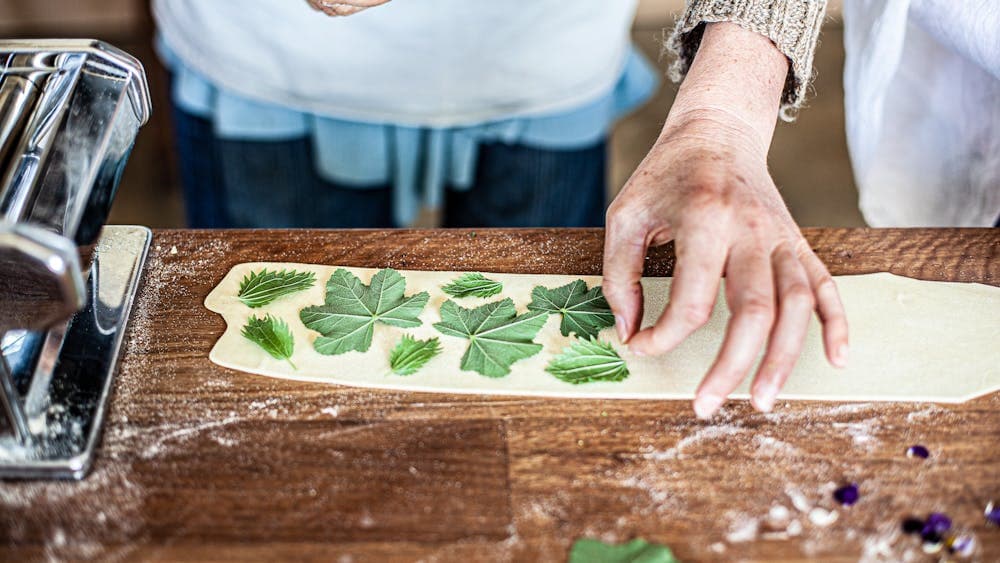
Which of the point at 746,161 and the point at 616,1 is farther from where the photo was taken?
the point at 616,1

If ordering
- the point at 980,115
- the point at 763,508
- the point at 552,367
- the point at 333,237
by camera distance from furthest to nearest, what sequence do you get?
the point at 980,115, the point at 333,237, the point at 552,367, the point at 763,508

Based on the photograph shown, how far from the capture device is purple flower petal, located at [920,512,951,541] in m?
0.61

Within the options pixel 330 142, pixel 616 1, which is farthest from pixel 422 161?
pixel 616 1

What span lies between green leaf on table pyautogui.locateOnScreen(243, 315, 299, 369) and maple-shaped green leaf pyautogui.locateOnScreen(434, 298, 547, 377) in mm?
130

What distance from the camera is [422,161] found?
1.29 meters

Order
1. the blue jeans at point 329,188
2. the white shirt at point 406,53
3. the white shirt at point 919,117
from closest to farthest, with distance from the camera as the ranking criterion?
the white shirt at point 919,117 → the white shirt at point 406,53 → the blue jeans at point 329,188

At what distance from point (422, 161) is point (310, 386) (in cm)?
62

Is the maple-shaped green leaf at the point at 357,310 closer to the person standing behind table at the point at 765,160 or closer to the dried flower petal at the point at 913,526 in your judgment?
the person standing behind table at the point at 765,160

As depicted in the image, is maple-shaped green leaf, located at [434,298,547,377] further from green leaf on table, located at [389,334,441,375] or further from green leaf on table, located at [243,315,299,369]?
green leaf on table, located at [243,315,299,369]

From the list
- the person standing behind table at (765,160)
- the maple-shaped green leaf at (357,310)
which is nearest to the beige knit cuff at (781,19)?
the person standing behind table at (765,160)

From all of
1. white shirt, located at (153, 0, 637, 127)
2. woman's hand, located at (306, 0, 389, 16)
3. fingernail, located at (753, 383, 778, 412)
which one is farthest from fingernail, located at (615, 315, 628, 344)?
white shirt, located at (153, 0, 637, 127)

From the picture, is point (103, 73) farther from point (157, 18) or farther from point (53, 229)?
point (157, 18)

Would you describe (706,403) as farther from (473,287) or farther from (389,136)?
(389,136)

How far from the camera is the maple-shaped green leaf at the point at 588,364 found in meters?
0.74
